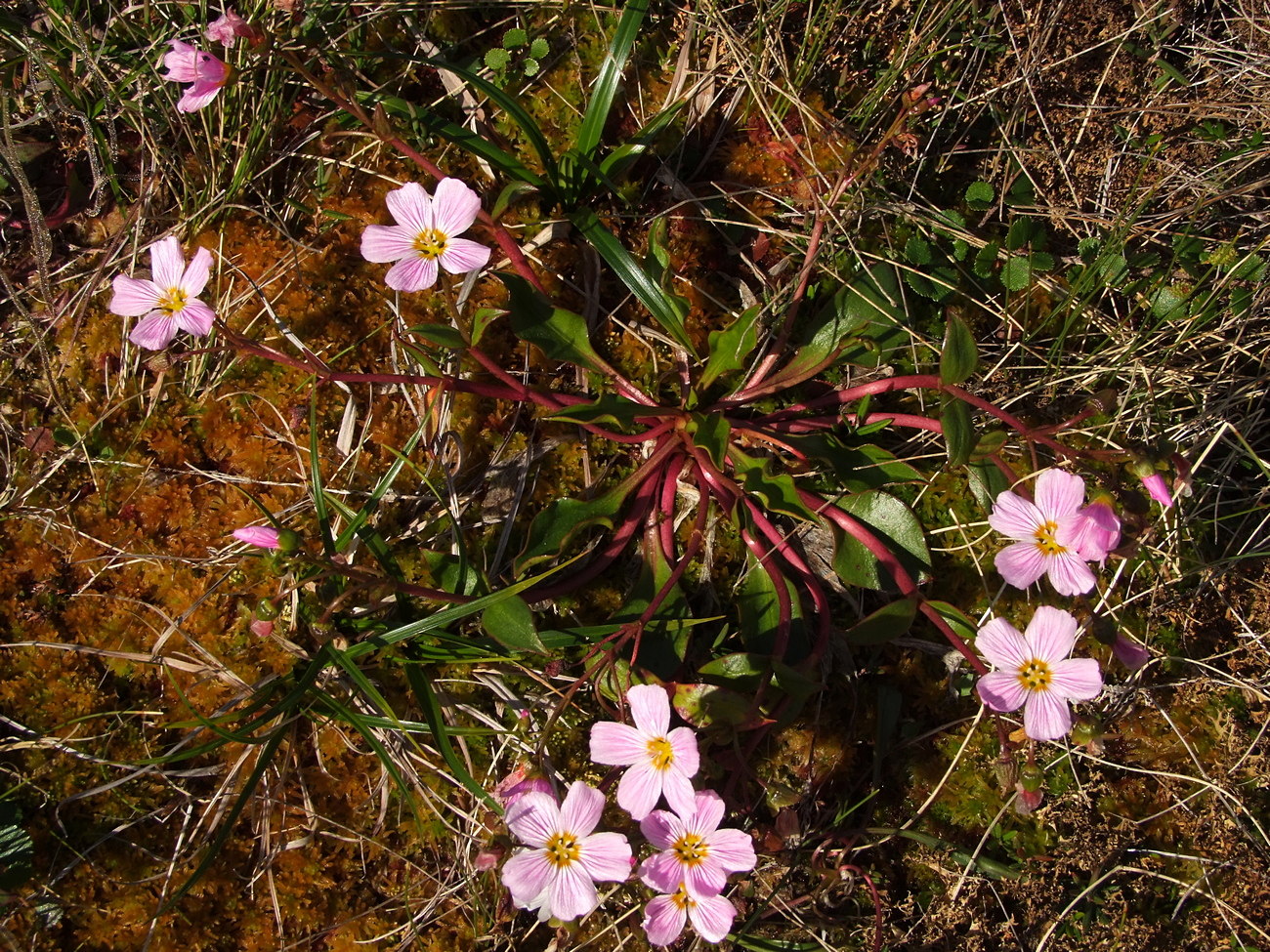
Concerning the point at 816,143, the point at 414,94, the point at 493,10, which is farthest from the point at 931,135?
the point at 414,94

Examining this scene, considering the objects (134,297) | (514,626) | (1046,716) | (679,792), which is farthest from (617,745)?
(134,297)

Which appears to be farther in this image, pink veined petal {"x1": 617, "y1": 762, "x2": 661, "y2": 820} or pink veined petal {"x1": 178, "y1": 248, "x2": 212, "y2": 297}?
pink veined petal {"x1": 178, "y1": 248, "x2": 212, "y2": 297}

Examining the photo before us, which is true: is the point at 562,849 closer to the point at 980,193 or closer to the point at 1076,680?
the point at 1076,680

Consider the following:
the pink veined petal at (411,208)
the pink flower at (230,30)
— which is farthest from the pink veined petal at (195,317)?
the pink flower at (230,30)

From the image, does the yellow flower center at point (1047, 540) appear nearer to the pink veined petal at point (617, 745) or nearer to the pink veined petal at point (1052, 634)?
the pink veined petal at point (1052, 634)

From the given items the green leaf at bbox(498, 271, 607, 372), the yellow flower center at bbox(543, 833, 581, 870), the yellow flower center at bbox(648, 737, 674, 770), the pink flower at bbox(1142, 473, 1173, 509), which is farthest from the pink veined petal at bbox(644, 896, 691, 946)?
the pink flower at bbox(1142, 473, 1173, 509)

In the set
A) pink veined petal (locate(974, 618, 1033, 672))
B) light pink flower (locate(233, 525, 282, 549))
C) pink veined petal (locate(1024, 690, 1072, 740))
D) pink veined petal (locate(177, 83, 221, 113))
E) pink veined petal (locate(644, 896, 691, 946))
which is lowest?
pink veined petal (locate(644, 896, 691, 946))

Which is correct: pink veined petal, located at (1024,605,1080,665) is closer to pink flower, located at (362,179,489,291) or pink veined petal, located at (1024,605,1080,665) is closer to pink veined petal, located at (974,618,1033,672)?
pink veined petal, located at (974,618,1033,672)
